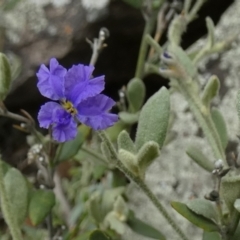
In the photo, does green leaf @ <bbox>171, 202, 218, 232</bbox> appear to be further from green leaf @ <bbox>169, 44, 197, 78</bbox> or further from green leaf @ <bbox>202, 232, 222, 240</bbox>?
green leaf @ <bbox>169, 44, 197, 78</bbox>

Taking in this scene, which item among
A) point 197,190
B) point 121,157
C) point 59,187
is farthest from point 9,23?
point 121,157

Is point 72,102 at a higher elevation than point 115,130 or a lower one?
higher

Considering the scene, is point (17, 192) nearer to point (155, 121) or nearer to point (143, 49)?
point (155, 121)

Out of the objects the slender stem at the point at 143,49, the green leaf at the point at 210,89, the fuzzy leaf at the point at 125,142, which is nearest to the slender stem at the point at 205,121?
the green leaf at the point at 210,89

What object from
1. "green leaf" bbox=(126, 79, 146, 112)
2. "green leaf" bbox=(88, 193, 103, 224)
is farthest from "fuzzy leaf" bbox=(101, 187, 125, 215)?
"green leaf" bbox=(126, 79, 146, 112)

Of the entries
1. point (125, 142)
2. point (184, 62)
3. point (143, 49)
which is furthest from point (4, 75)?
point (143, 49)
